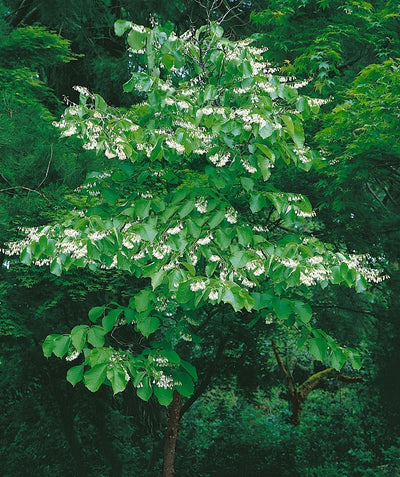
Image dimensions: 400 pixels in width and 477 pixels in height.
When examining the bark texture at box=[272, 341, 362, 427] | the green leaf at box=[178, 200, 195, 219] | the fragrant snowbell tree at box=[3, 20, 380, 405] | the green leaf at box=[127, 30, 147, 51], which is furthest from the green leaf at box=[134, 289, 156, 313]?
the bark texture at box=[272, 341, 362, 427]

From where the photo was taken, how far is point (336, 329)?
25.1ft

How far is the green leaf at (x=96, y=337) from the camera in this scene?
3168mm

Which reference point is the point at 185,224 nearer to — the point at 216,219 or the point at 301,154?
the point at 216,219

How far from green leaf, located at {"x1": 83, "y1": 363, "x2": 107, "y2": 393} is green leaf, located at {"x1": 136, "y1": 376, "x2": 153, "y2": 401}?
11.5 inches

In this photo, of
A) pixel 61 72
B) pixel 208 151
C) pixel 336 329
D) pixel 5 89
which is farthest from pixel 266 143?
pixel 61 72

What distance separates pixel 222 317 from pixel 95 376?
175 inches

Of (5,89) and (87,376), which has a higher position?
(87,376)

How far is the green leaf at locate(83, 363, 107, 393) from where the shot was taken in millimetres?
2920

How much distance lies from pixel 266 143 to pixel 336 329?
477cm

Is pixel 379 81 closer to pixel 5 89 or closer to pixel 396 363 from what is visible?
pixel 5 89

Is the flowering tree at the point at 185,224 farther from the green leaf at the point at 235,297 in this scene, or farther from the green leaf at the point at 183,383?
the green leaf at the point at 235,297

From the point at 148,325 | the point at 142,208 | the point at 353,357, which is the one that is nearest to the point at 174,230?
the point at 142,208

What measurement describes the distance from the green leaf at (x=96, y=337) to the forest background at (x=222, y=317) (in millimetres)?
2010

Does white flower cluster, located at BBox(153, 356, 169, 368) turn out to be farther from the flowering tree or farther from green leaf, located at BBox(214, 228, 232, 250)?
green leaf, located at BBox(214, 228, 232, 250)
